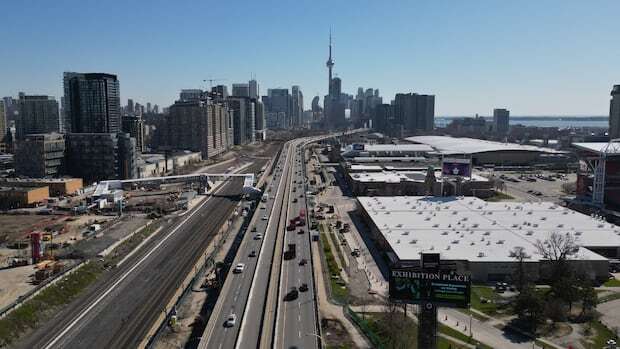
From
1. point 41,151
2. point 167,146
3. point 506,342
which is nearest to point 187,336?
point 506,342

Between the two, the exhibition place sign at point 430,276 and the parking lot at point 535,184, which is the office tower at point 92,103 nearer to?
the parking lot at point 535,184

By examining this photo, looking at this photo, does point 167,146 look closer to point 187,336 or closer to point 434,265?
point 187,336

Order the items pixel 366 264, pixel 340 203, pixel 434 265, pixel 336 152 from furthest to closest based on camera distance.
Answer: pixel 336 152
pixel 340 203
pixel 366 264
pixel 434 265

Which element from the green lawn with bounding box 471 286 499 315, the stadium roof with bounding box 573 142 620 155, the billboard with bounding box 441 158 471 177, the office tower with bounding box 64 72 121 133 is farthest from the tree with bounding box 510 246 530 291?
the office tower with bounding box 64 72 121 133

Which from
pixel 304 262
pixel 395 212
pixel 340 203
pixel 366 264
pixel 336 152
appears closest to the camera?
pixel 304 262

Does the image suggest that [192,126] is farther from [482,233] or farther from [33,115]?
[482,233]
